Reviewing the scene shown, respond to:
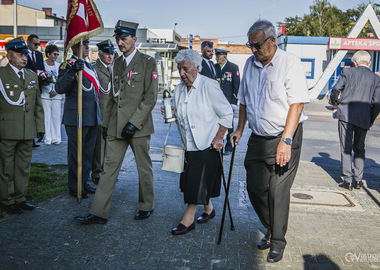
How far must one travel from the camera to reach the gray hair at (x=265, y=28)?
12.4 feet

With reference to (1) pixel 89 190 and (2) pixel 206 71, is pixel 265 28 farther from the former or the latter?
(2) pixel 206 71

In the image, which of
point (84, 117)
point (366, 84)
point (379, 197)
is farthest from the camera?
point (366, 84)

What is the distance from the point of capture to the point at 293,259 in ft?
12.9

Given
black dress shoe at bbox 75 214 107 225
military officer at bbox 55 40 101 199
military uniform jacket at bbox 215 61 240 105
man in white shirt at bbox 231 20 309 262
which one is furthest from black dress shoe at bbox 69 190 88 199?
military uniform jacket at bbox 215 61 240 105

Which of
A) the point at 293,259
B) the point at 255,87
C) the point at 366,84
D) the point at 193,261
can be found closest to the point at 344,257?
the point at 293,259

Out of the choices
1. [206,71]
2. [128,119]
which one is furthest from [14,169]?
[206,71]

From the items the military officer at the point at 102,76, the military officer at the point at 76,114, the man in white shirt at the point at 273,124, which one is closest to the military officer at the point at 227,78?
the military officer at the point at 102,76

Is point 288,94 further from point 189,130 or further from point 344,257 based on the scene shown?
point 344,257

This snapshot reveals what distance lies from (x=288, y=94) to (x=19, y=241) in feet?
9.97

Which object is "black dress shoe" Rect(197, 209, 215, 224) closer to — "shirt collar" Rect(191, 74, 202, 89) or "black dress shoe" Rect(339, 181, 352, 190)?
"shirt collar" Rect(191, 74, 202, 89)

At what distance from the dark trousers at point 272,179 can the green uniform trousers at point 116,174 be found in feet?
4.60

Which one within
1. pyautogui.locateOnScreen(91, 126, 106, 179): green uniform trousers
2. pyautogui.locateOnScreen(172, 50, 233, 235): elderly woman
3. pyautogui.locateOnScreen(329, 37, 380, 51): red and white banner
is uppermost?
pyautogui.locateOnScreen(329, 37, 380, 51): red and white banner

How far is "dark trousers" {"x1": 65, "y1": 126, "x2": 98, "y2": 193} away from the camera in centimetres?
572

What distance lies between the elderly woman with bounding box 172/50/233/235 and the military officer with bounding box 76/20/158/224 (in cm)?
55
